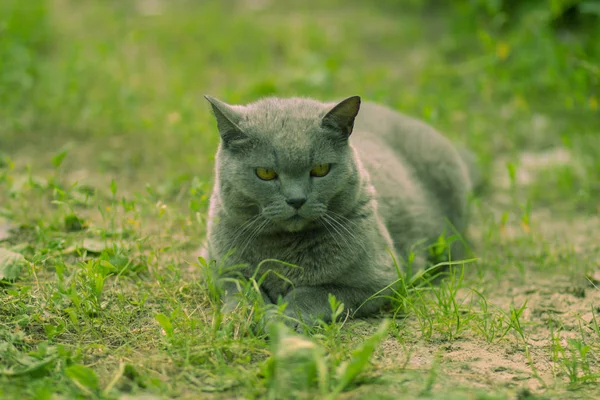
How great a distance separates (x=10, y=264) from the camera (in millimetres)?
2748

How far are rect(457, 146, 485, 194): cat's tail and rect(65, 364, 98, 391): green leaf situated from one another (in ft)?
8.84

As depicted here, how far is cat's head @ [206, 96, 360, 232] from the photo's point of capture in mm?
2496

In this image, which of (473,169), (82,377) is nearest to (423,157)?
(473,169)

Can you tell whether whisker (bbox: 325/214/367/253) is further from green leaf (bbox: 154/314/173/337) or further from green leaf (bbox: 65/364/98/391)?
green leaf (bbox: 65/364/98/391)

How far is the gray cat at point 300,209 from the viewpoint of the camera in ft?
8.25

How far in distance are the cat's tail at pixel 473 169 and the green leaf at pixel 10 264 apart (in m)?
2.58

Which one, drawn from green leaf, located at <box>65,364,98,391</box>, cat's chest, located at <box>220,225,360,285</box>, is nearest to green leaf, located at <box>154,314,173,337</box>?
green leaf, located at <box>65,364,98,391</box>

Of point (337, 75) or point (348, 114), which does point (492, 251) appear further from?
point (337, 75)

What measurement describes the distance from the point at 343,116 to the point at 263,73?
2.89 meters

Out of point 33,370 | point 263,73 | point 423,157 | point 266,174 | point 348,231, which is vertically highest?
point 263,73

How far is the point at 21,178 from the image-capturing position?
143 inches

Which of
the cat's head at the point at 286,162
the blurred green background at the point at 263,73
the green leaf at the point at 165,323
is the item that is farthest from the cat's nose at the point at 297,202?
the blurred green background at the point at 263,73

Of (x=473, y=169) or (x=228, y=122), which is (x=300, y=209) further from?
(x=473, y=169)

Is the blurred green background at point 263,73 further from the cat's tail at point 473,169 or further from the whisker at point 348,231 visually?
the whisker at point 348,231
